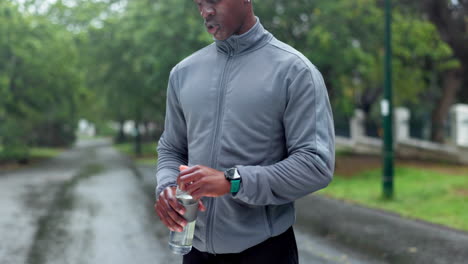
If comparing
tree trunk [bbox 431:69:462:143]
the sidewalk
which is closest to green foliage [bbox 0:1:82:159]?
the sidewalk

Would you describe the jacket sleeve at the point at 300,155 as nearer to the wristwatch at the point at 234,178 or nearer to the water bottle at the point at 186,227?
the wristwatch at the point at 234,178

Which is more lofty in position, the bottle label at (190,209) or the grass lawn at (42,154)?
the bottle label at (190,209)

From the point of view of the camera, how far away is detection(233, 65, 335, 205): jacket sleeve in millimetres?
1562

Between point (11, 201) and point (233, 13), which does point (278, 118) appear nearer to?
point (233, 13)

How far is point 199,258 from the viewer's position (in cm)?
190

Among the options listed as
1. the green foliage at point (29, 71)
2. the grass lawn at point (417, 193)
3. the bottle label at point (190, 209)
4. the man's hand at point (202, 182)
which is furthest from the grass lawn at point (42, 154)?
the man's hand at point (202, 182)

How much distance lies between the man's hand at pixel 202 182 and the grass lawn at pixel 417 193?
7.15 metres

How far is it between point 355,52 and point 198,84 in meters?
12.9

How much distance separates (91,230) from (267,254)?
260 inches

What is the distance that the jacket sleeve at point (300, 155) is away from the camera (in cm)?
156

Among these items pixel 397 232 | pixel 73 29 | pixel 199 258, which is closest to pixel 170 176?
pixel 199 258

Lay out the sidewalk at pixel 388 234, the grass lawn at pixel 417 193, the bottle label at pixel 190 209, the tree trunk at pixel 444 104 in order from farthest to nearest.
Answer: the tree trunk at pixel 444 104 < the grass lawn at pixel 417 193 < the sidewalk at pixel 388 234 < the bottle label at pixel 190 209

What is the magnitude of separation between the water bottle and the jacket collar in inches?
20.8

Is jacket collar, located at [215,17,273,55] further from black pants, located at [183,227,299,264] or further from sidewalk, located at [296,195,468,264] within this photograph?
sidewalk, located at [296,195,468,264]
